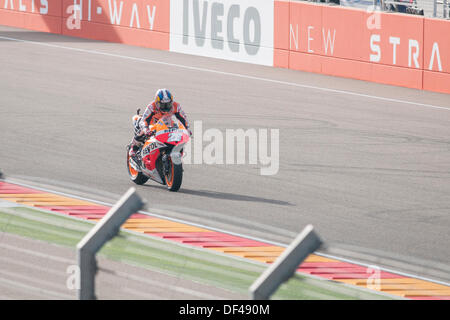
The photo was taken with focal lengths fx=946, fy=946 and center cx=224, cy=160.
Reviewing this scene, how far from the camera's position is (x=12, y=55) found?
86.0 ft

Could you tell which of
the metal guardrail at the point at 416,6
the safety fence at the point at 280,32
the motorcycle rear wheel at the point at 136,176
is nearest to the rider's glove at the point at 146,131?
the motorcycle rear wheel at the point at 136,176

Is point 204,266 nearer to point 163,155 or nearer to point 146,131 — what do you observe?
point 163,155

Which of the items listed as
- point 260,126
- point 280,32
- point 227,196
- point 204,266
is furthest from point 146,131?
point 280,32

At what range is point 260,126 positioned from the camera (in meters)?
18.0

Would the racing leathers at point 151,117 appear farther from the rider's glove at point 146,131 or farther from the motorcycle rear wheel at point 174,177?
the motorcycle rear wheel at point 174,177

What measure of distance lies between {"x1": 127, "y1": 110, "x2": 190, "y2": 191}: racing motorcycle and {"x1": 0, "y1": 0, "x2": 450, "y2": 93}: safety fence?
33.6 feet

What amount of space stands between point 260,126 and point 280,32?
7.37m

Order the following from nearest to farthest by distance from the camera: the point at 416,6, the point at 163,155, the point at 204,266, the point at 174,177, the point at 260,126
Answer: the point at 204,266 → the point at 163,155 → the point at 174,177 → the point at 260,126 → the point at 416,6

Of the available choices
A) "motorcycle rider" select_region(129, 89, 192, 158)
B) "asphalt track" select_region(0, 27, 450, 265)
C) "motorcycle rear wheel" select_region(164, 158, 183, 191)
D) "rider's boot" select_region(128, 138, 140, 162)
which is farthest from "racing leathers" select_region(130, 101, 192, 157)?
"asphalt track" select_region(0, 27, 450, 265)

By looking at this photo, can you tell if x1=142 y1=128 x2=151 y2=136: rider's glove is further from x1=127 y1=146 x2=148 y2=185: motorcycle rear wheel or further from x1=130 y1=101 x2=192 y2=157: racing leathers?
x1=127 y1=146 x2=148 y2=185: motorcycle rear wheel

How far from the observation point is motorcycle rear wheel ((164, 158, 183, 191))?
41.6 feet
